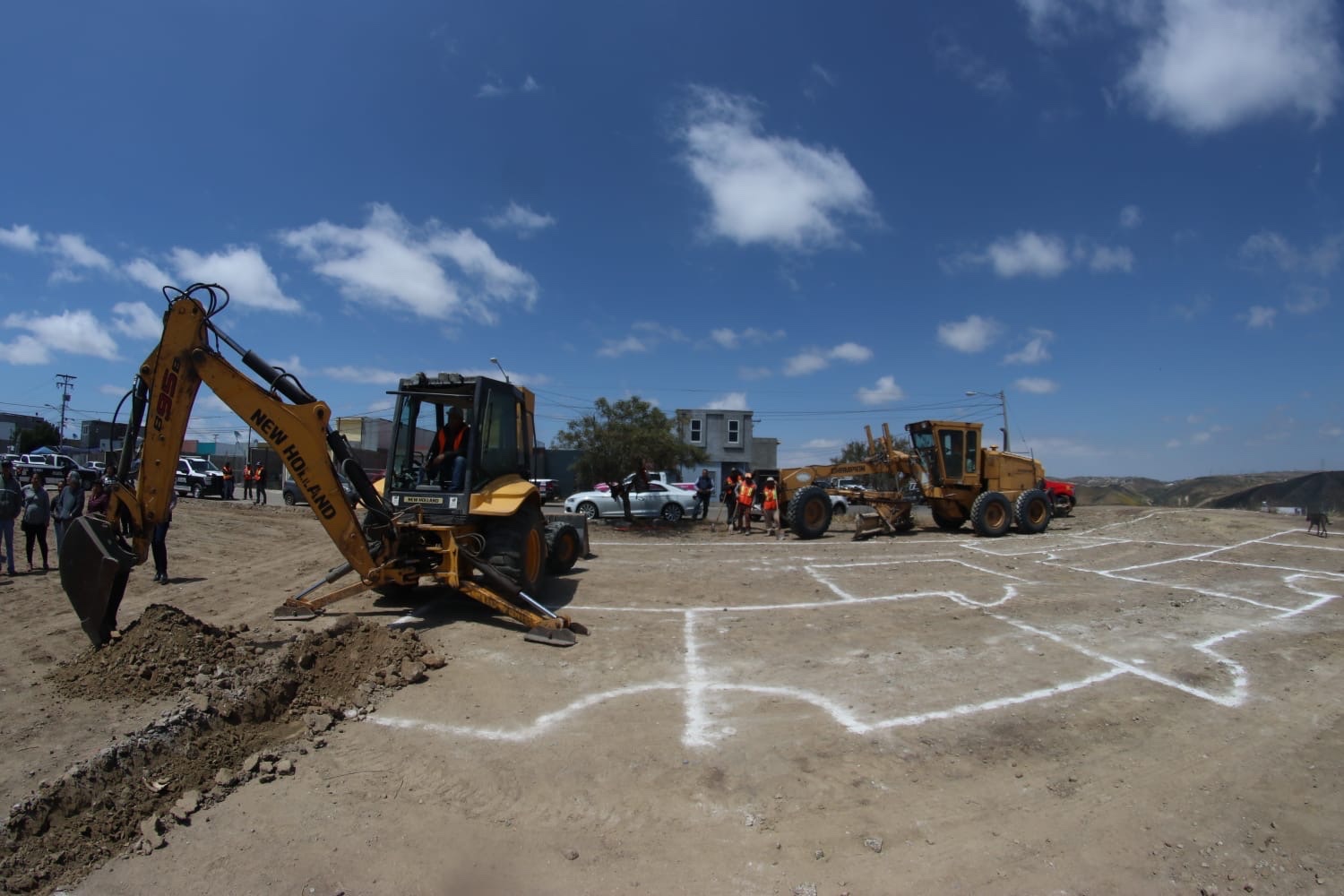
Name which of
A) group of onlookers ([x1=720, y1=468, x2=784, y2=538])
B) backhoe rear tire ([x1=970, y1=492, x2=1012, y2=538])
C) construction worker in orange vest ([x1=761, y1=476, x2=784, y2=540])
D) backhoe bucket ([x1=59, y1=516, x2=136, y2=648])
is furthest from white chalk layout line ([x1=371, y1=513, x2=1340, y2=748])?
group of onlookers ([x1=720, y1=468, x2=784, y2=538])

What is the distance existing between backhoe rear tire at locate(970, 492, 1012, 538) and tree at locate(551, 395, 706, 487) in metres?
8.76

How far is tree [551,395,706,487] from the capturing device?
2198cm

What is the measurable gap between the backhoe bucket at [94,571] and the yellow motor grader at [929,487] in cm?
1480

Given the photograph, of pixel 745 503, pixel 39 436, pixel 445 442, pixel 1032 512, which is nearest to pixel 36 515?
pixel 445 442

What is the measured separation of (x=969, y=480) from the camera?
19391 mm

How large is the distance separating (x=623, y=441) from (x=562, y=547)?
34.2ft

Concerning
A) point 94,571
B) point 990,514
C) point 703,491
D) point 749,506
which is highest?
point 703,491

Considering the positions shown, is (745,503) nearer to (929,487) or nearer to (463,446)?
(929,487)

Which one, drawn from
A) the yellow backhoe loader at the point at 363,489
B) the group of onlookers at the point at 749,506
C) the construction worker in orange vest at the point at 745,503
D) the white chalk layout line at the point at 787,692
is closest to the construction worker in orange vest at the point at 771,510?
the group of onlookers at the point at 749,506

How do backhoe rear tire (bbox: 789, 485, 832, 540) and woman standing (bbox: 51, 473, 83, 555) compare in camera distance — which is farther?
backhoe rear tire (bbox: 789, 485, 832, 540)

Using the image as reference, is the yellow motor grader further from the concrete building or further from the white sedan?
the concrete building

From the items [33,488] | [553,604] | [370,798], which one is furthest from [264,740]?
[33,488]

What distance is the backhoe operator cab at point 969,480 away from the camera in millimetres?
19062

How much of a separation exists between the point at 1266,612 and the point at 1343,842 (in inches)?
266
